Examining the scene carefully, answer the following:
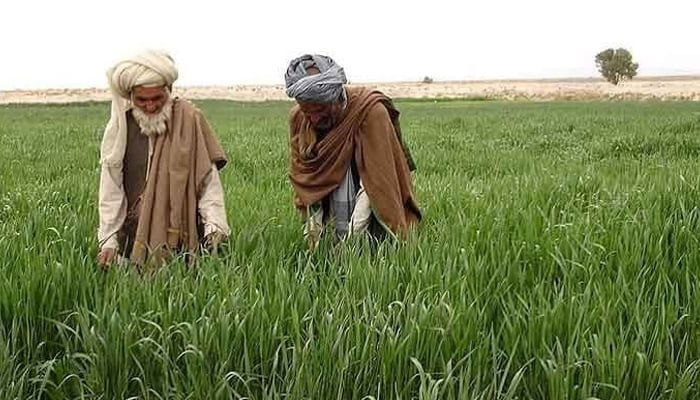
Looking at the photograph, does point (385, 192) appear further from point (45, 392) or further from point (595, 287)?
point (45, 392)

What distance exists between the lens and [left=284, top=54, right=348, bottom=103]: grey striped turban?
3.49 metres

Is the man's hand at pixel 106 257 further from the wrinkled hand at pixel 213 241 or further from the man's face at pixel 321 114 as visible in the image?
the man's face at pixel 321 114

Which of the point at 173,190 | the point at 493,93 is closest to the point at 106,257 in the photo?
the point at 173,190

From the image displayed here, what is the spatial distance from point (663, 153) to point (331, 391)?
31.0 ft

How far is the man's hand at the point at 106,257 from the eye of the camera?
11.0 feet

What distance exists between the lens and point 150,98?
3354mm

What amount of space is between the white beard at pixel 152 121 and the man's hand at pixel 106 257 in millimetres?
569

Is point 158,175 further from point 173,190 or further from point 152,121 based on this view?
point 152,121

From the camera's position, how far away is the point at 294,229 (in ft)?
13.8

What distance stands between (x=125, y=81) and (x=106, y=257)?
2.64ft

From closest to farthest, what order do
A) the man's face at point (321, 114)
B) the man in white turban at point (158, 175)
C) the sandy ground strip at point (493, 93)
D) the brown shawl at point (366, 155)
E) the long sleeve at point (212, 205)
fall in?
the man in white turban at point (158, 175) → the long sleeve at point (212, 205) → the man's face at point (321, 114) → the brown shawl at point (366, 155) → the sandy ground strip at point (493, 93)

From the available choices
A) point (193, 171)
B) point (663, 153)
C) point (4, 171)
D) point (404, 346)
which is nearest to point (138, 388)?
point (404, 346)

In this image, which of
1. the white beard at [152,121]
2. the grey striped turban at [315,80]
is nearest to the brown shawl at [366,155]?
the grey striped turban at [315,80]

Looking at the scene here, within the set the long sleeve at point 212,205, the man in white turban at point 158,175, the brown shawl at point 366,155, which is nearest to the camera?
the man in white turban at point 158,175
